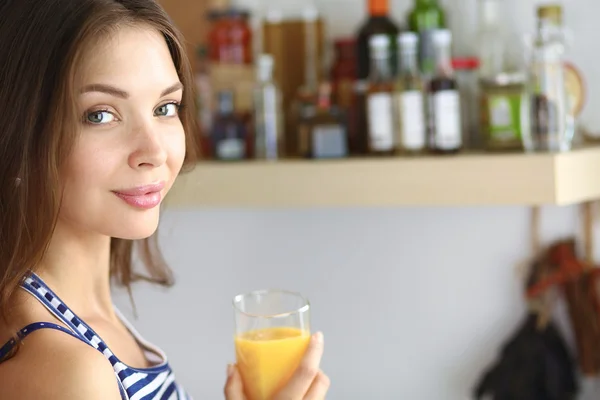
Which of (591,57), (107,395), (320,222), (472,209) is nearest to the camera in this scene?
(107,395)

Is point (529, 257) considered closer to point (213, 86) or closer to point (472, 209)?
point (472, 209)

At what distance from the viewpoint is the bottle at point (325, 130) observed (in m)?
1.50

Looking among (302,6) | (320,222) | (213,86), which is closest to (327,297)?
(320,222)

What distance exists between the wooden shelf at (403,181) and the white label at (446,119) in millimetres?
45

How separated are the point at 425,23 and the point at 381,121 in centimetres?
22

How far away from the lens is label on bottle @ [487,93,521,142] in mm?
1383

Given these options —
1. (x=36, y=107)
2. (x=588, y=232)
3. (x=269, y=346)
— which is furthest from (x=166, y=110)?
(x=588, y=232)

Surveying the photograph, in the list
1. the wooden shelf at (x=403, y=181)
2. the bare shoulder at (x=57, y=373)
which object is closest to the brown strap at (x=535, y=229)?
the wooden shelf at (x=403, y=181)

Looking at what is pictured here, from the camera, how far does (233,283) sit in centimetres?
185

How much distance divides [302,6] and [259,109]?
0.91 ft

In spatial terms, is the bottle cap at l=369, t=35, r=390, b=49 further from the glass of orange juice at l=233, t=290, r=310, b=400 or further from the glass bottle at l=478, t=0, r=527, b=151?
the glass of orange juice at l=233, t=290, r=310, b=400

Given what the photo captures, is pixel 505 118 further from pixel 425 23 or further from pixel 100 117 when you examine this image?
pixel 100 117

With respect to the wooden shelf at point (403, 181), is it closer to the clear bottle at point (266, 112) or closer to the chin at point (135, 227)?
the clear bottle at point (266, 112)

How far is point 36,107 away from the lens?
0.74 metres
